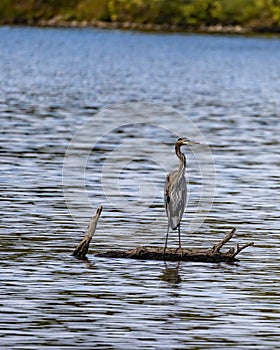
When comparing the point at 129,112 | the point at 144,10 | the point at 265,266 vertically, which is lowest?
the point at 144,10

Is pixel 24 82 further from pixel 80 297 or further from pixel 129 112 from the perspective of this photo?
pixel 80 297

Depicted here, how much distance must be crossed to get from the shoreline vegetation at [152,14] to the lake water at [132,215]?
4065 inches

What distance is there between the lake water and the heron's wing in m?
0.77

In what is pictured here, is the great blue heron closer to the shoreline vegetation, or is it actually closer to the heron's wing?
the heron's wing

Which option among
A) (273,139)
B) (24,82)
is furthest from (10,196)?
(24,82)

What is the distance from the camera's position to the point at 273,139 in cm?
4216

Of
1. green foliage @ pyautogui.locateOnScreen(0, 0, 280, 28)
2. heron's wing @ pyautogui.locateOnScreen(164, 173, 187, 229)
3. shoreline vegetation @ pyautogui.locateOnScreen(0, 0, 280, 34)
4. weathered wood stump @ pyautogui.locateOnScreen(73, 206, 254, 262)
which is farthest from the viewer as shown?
shoreline vegetation @ pyautogui.locateOnScreen(0, 0, 280, 34)

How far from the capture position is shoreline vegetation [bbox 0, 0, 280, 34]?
170 metres

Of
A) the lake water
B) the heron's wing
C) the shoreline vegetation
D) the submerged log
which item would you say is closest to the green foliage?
the shoreline vegetation

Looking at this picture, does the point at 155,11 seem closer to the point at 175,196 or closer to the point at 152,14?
the point at 152,14

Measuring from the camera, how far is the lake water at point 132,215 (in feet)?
56.7

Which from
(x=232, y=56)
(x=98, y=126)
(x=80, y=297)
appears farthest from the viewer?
(x=232, y=56)

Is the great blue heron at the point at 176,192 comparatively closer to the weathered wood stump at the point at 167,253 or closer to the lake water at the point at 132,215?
the weathered wood stump at the point at 167,253

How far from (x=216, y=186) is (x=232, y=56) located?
86292 mm
